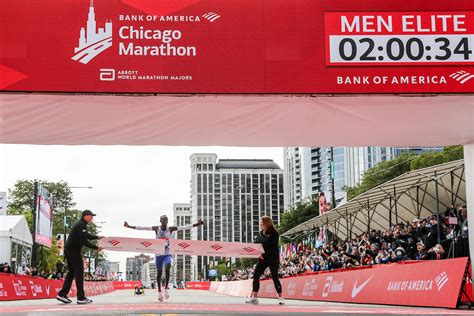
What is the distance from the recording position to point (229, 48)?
11.2m

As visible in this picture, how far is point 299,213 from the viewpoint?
9881 cm

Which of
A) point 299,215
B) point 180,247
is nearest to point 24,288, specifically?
point 180,247

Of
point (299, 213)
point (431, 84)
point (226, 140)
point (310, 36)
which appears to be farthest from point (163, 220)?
point (299, 213)

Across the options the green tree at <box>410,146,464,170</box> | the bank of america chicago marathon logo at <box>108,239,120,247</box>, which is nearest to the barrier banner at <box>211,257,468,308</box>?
the bank of america chicago marathon logo at <box>108,239,120,247</box>

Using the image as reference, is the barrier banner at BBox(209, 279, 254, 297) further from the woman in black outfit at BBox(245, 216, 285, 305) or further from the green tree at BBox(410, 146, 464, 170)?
the green tree at BBox(410, 146, 464, 170)

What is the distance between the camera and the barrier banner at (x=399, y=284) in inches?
502

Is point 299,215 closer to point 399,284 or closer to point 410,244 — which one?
point 410,244

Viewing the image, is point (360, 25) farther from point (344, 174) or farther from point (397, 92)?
point (344, 174)

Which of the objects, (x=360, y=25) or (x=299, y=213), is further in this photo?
(x=299, y=213)

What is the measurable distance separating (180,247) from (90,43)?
9.22 meters

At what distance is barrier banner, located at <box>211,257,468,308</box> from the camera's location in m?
12.8

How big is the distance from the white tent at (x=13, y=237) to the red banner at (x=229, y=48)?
93.8 feet

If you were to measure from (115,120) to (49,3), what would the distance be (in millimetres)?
2354

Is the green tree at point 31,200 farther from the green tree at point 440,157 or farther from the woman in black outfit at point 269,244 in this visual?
the woman in black outfit at point 269,244
